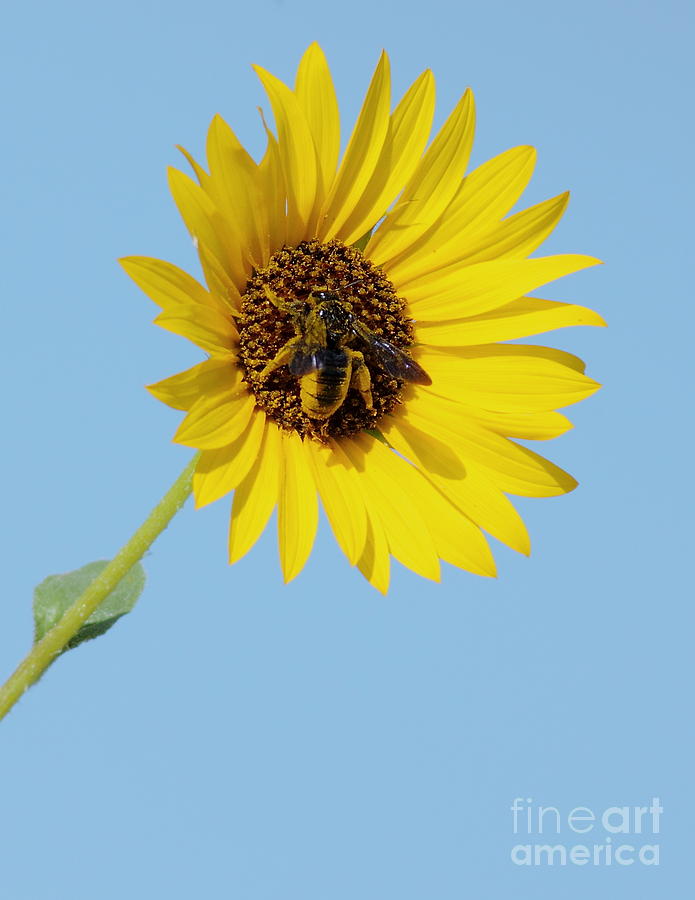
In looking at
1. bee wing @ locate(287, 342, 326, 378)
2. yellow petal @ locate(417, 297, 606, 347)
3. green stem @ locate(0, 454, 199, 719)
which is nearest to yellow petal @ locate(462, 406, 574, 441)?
yellow petal @ locate(417, 297, 606, 347)

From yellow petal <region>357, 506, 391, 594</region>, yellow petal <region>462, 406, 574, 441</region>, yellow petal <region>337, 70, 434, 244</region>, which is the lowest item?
yellow petal <region>357, 506, 391, 594</region>

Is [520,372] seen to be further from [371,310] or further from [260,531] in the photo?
[260,531]

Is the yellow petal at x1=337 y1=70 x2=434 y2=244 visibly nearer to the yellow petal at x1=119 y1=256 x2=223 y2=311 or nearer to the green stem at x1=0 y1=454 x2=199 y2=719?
the yellow petal at x1=119 y1=256 x2=223 y2=311

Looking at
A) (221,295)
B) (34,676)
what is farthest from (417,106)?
(34,676)

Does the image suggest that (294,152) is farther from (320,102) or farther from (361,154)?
(361,154)

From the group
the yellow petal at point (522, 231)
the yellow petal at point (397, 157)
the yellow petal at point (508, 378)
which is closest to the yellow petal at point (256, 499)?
the yellow petal at point (508, 378)

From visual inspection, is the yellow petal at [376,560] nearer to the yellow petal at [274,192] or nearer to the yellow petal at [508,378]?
the yellow petal at [508,378]
